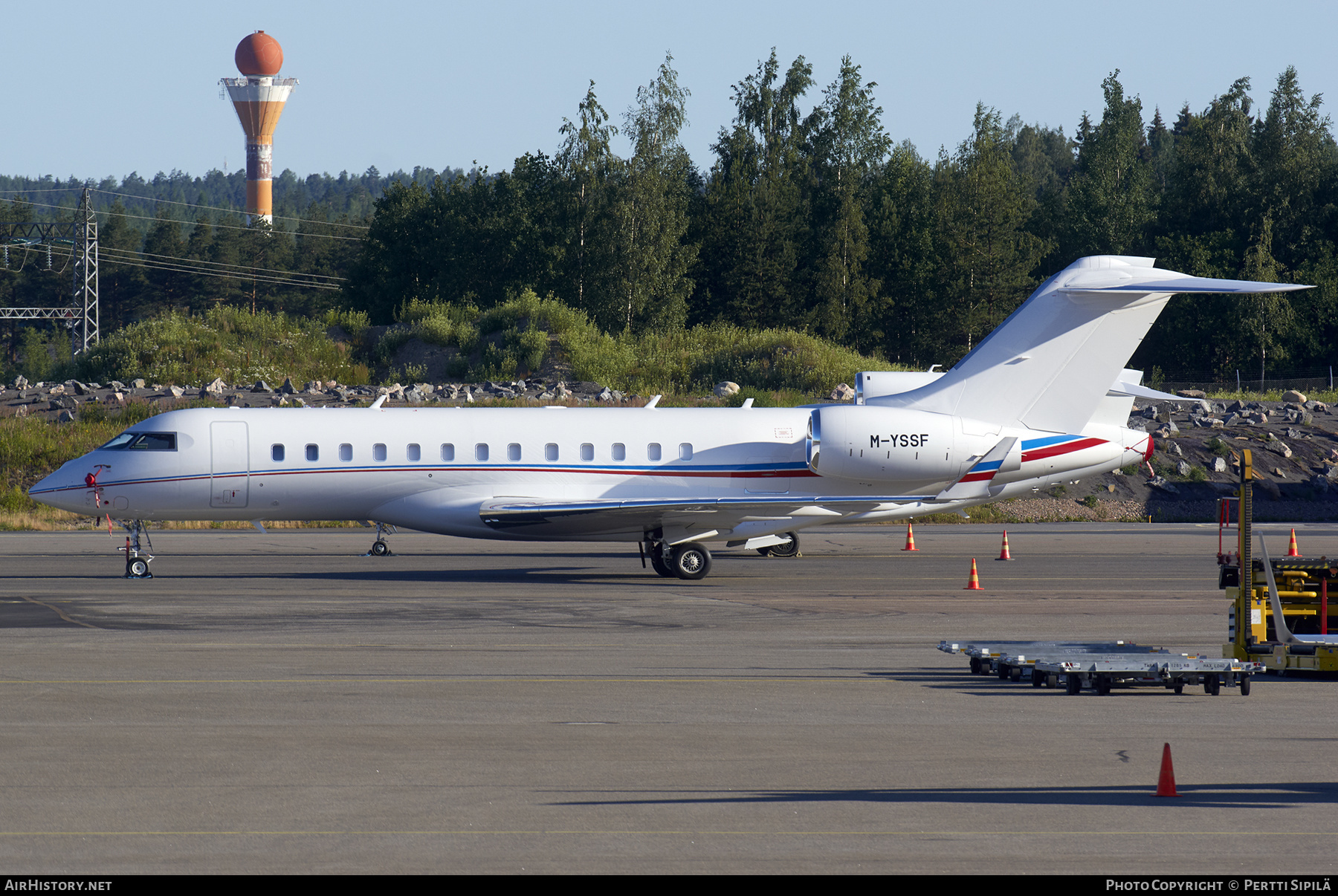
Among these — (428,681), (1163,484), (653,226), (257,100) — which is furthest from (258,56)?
(428,681)

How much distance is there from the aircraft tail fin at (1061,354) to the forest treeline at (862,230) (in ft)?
147

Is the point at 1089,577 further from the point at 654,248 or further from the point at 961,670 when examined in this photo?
the point at 654,248

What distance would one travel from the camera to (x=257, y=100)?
151 m

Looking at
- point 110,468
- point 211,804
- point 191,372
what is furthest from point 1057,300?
point 191,372

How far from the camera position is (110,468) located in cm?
2512

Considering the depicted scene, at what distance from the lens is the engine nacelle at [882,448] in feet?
82.7

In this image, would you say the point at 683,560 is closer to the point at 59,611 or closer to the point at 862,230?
the point at 59,611

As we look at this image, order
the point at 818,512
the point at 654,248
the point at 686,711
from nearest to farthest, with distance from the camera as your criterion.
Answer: the point at 686,711, the point at 818,512, the point at 654,248

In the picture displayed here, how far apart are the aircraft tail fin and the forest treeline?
4482 centimetres

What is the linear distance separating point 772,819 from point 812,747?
2.35 meters

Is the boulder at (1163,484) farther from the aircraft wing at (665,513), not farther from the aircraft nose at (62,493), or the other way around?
the aircraft nose at (62,493)

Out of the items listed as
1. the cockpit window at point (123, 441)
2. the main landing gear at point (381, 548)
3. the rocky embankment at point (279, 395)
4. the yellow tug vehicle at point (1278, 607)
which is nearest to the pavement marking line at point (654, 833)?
the yellow tug vehicle at point (1278, 607)

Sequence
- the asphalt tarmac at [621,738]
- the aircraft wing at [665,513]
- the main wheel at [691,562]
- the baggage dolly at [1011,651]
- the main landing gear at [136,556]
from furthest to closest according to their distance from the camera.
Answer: the main wheel at [691,562] < the main landing gear at [136,556] < the aircraft wing at [665,513] < the baggage dolly at [1011,651] < the asphalt tarmac at [621,738]

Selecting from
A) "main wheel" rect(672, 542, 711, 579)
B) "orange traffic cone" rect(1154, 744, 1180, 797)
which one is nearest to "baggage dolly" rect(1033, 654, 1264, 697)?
"orange traffic cone" rect(1154, 744, 1180, 797)
